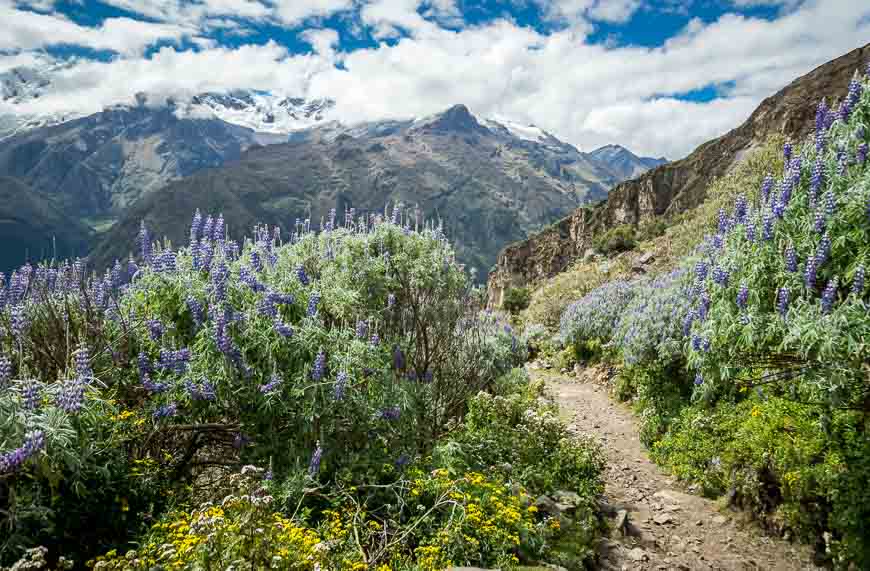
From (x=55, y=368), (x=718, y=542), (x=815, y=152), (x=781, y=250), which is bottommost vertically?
(x=718, y=542)

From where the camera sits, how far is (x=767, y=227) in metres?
5.00

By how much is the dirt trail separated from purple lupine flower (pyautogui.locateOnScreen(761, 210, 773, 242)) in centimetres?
370

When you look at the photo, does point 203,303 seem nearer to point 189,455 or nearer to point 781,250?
point 189,455

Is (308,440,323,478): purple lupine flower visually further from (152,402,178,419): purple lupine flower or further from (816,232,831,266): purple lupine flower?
(816,232,831,266): purple lupine flower

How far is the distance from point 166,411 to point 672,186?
61781mm

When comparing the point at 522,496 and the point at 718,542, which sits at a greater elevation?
the point at 522,496

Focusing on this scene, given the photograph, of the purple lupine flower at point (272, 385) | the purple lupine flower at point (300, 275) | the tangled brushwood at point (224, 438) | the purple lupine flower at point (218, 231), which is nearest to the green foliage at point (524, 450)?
the tangled brushwood at point (224, 438)

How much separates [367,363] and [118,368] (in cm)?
244

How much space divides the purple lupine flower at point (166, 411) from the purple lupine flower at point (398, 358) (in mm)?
3039

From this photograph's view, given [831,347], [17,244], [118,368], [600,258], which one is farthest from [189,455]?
[17,244]

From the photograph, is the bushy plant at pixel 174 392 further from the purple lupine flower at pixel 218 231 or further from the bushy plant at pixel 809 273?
the bushy plant at pixel 809 273

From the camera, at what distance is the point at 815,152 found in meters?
5.23

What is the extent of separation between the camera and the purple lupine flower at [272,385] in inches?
183

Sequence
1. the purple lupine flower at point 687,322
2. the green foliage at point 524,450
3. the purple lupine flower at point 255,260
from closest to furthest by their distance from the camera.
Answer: the purple lupine flower at point 255,260 < the green foliage at point 524,450 < the purple lupine flower at point 687,322
